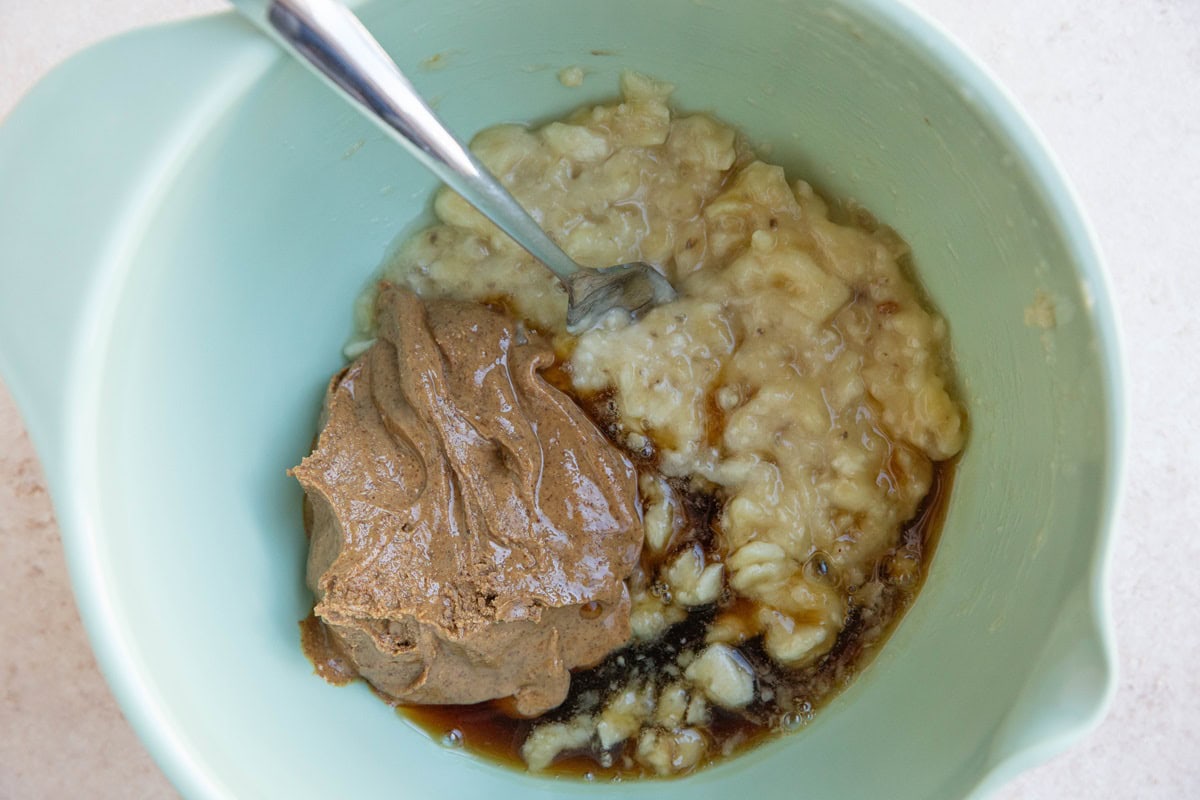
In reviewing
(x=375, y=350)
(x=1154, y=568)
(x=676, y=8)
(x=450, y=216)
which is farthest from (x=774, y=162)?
(x=1154, y=568)

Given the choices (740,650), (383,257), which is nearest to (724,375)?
(740,650)

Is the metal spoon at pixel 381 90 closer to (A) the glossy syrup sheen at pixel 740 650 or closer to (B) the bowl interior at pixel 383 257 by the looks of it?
(B) the bowl interior at pixel 383 257

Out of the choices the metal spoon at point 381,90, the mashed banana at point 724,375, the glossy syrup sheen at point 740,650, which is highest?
the metal spoon at point 381,90

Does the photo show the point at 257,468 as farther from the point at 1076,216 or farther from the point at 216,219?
the point at 1076,216

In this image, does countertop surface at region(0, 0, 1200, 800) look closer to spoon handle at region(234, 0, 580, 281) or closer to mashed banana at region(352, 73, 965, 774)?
mashed banana at region(352, 73, 965, 774)

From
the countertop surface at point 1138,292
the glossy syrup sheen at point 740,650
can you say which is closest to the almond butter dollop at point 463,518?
the glossy syrup sheen at point 740,650

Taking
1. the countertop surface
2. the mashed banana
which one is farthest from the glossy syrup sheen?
the countertop surface

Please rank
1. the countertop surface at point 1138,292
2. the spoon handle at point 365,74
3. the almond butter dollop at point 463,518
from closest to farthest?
the spoon handle at point 365,74
the almond butter dollop at point 463,518
the countertop surface at point 1138,292

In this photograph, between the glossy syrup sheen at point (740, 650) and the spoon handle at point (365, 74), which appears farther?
the glossy syrup sheen at point (740, 650)

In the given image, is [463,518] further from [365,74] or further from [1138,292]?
[1138,292]
